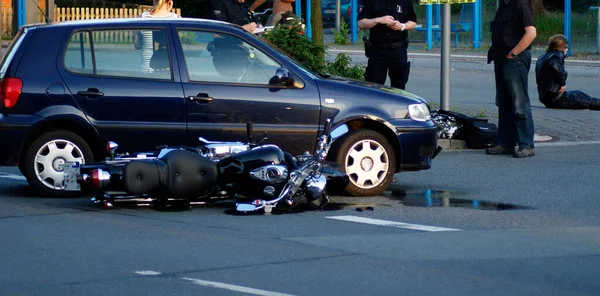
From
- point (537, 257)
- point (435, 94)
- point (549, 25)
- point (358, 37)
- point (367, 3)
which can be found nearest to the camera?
point (537, 257)

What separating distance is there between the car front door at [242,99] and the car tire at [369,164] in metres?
0.40

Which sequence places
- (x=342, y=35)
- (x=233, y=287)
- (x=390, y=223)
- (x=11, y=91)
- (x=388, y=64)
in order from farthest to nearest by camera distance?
(x=342, y=35), (x=388, y=64), (x=11, y=91), (x=390, y=223), (x=233, y=287)

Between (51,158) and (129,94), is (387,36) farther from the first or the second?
(51,158)

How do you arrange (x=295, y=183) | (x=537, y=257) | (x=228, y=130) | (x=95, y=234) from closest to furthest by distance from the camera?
(x=537, y=257)
(x=95, y=234)
(x=295, y=183)
(x=228, y=130)

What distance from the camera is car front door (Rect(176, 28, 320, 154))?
35.0 ft

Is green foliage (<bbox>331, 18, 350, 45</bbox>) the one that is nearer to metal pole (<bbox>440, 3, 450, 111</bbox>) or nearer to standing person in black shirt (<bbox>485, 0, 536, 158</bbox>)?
metal pole (<bbox>440, 3, 450, 111</bbox>)

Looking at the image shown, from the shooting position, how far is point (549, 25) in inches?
1222

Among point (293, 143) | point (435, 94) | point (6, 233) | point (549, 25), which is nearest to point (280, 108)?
point (293, 143)

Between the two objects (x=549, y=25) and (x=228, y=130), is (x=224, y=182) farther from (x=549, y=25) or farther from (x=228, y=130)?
(x=549, y=25)

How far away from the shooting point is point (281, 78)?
10555mm

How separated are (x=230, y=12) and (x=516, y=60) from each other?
3.84 meters

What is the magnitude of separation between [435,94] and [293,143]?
10.1 metres

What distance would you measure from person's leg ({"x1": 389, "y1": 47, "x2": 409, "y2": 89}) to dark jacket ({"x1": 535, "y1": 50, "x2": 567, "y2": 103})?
155 inches

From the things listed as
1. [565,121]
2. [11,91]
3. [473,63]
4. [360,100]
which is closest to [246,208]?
[360,100]
